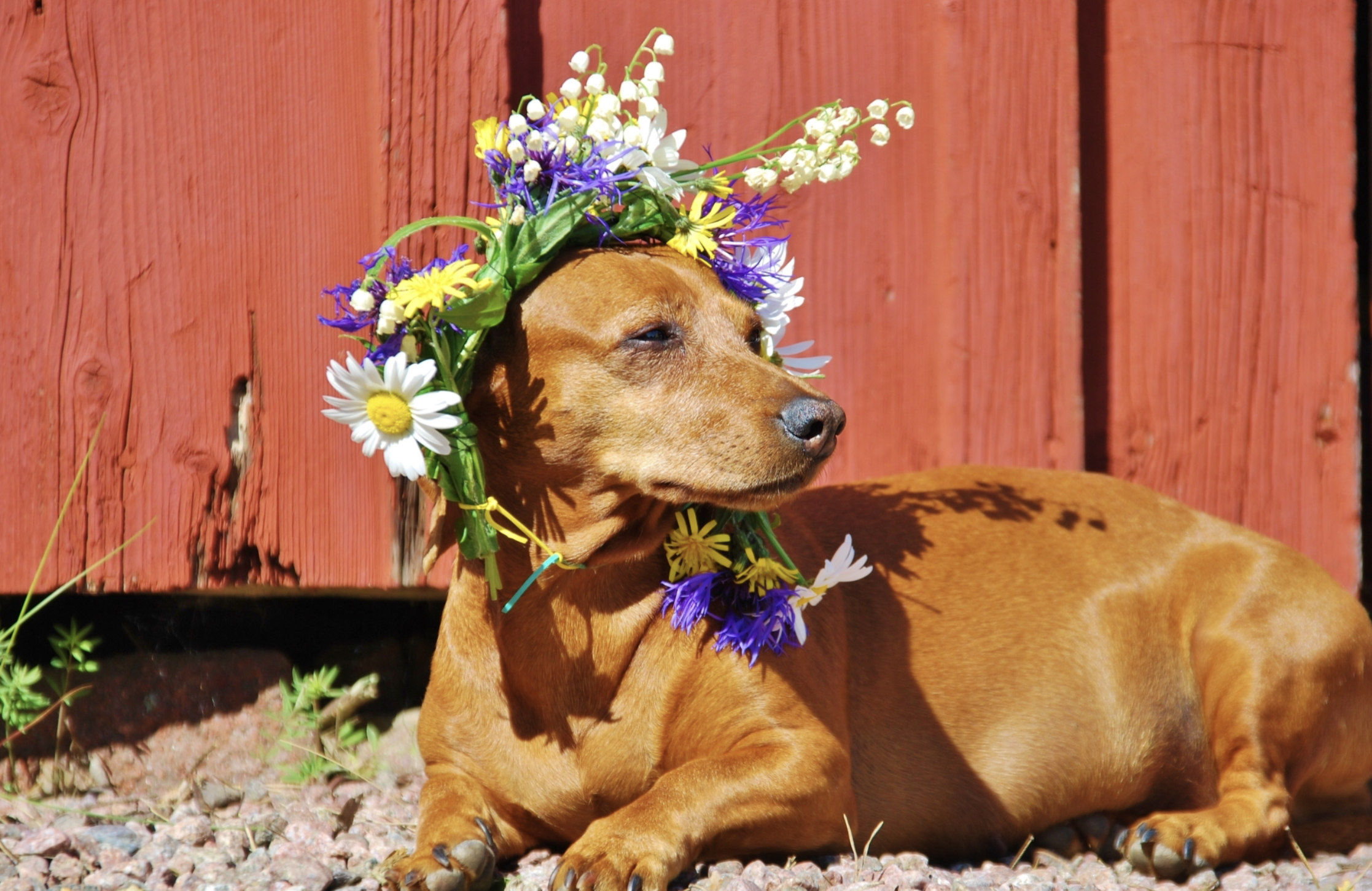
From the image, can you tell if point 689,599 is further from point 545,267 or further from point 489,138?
point 489,138

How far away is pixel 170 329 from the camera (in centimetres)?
382

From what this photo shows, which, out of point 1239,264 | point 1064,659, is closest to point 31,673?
point 1064,659

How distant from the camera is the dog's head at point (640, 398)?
283 centimetres

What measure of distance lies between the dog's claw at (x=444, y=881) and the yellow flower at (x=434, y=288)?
48.2 inches

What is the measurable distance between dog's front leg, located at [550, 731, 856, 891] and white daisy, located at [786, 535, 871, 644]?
0.94 feet

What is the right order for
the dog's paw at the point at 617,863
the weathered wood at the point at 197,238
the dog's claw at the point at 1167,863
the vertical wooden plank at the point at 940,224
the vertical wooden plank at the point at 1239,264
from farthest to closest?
the vertical wooden plank at the point at 1239,264
the vertical wooden plank at the point at 940,224
the weathered wood at the point at 197,238
the dog's claw at the point at 1167,863
the dog's paw at the point at 617,863

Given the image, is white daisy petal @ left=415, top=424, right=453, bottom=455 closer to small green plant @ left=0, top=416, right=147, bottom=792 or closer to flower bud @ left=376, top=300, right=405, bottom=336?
flower bud @ left=376, top=300, right=405, bottom=336

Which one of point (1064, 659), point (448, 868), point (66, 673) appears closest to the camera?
point (448, 868)

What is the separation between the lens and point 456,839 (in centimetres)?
281

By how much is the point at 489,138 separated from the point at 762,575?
4.17ft

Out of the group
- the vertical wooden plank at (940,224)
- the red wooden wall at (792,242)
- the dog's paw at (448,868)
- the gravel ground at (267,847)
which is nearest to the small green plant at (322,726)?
the gravel ground at (267,847)

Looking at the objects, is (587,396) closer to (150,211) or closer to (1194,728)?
(150,211)

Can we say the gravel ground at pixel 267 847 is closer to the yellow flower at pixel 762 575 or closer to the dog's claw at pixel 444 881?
the dog's claw at pixel 444 881

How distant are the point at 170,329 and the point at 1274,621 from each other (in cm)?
347
